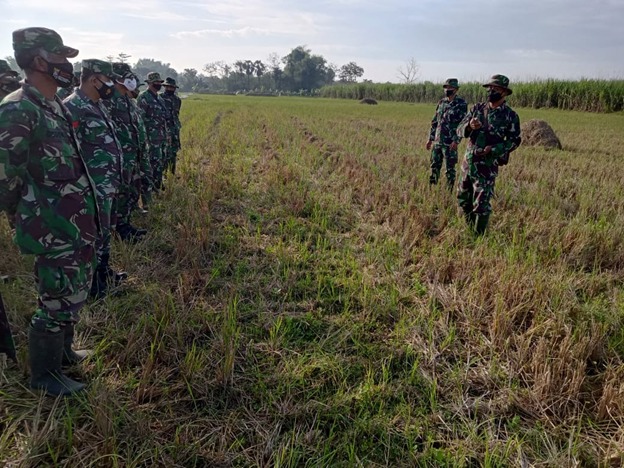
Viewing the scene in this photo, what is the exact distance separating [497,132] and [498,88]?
488mm

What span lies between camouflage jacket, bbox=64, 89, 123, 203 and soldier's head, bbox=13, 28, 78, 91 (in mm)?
1068

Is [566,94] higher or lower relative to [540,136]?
higher

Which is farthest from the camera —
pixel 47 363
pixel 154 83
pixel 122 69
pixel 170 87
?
pixel 170 87

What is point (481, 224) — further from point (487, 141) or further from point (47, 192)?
point (47, 192)

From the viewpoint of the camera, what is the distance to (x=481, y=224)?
195 inches

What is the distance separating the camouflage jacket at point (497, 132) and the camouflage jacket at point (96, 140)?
13.1 ft

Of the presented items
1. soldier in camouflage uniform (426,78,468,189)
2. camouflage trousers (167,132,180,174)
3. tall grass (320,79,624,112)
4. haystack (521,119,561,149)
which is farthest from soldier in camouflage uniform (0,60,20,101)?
tall grass (320,79,624,112)

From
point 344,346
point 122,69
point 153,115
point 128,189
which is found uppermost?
point 122,69

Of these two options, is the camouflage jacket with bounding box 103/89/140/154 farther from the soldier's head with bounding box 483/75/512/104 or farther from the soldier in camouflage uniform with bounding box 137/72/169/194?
the soldier's head with bounding box 483/75/512/104

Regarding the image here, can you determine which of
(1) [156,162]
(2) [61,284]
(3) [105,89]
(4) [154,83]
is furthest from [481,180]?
(4) [154,83]

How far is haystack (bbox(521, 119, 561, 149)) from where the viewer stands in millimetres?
12086

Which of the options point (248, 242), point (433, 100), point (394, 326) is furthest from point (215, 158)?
point (433, 100)

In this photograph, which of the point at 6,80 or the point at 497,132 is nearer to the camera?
the point at 497,132

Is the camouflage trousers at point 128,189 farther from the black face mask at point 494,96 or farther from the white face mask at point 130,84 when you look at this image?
the black face mask at point 494,96
